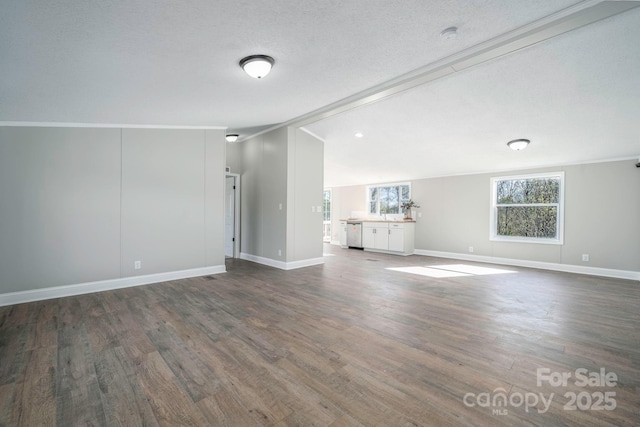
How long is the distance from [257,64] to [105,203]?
3.08 meters

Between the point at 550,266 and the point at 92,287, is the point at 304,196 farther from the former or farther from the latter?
the point at 550,266

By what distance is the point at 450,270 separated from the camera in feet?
18.2

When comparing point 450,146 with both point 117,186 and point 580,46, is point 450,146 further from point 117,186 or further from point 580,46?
point 117,186

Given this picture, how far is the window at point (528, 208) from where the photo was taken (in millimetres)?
5805

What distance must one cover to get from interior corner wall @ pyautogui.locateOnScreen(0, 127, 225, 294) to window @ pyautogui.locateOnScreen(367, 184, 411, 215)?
5325mm

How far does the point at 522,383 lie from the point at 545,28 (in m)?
2.79

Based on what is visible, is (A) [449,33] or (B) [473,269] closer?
(A) [449,33]

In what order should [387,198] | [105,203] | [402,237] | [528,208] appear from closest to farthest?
[105,203]
[528,208]
[402,237]
[387,198]

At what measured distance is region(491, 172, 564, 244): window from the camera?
229 inches

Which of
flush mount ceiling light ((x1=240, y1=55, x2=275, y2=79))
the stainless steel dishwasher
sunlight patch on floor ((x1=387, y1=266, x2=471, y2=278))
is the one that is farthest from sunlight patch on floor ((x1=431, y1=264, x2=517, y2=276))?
flush mount ceiling light ((x1=240, y1=55, x2=275, y2=79))

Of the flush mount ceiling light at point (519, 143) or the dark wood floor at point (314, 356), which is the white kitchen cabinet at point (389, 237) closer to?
the flush mount ceiling light at point (519, 143)

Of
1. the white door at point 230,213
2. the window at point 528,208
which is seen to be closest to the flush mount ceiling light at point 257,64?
the white door at point 230,213

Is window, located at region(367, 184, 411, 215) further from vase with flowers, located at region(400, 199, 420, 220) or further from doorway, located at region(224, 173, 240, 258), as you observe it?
doorway, located at region(224, 173, 240, 258)

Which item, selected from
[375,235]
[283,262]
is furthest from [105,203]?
[375,235]
